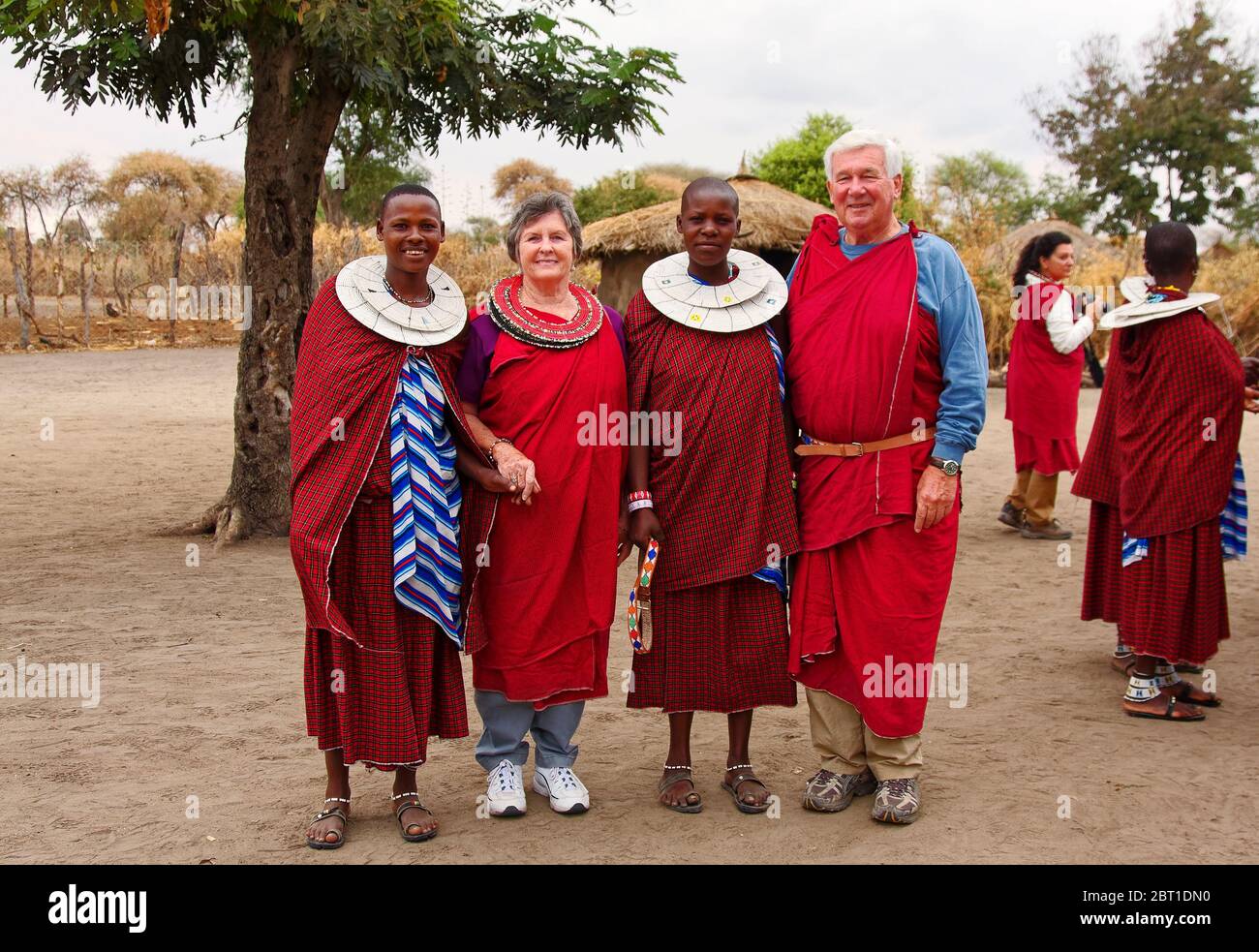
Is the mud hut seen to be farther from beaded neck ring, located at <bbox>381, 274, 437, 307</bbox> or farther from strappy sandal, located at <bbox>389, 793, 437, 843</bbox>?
strappy sandal, located at <bbox>389, 793, 437, 843</bbox>

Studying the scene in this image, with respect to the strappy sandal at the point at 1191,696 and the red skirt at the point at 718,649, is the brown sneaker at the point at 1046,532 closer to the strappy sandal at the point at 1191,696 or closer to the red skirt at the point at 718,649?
the strappy sandal at the point at 1191,696

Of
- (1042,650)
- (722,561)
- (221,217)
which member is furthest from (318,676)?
(221,217)

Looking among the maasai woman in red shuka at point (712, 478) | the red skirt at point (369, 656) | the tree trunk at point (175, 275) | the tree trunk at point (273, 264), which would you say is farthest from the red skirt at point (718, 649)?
the tree trunk at point (175, 275)

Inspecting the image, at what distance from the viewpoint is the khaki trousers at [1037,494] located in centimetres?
766

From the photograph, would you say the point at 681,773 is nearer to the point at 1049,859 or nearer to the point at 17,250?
the point at 1049,859

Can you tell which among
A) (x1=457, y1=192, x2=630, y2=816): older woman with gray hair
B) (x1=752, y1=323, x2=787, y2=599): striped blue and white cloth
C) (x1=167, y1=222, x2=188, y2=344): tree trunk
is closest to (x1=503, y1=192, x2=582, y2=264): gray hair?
(x1=457, y1=192, x2=630, y2=816): older woman with gray hair

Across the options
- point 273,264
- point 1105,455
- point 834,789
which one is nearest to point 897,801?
point 834,789

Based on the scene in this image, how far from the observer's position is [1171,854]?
3203 millimetres

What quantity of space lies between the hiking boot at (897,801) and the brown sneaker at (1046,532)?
4.61 m

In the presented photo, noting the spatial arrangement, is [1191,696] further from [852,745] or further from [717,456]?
[717,456]

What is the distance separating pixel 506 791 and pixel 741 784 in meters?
0.69

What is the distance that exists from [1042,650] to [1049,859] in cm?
230

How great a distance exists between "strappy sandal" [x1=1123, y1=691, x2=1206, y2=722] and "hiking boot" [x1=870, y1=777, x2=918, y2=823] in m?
1.42

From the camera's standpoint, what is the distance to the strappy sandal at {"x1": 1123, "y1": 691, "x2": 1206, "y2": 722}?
4.39 metres
